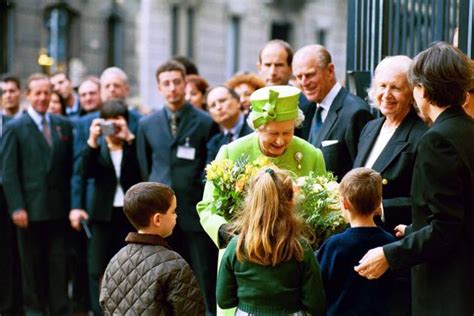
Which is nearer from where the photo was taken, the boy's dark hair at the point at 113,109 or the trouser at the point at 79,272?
the boy's dark hair at the point at 113,109

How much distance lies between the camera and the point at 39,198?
8688 mm

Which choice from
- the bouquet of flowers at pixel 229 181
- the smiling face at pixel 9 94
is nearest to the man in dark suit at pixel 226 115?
the smiling face at pixel 9 94

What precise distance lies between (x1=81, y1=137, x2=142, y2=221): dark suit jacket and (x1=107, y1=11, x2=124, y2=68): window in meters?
14.2

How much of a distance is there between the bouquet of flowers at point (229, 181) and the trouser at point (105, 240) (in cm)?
333

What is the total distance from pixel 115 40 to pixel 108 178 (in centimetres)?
1480

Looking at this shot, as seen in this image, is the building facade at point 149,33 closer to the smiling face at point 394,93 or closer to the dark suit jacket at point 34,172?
the dark suit jacket at point 34,172

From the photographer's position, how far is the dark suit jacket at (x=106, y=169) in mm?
8367

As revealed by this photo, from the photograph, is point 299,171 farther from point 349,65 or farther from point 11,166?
point 11,166

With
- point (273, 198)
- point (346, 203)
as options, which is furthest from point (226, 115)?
point (273, 198)

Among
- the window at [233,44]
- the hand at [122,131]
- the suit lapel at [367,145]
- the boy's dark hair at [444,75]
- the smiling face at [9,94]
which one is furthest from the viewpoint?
the window at [233,44]

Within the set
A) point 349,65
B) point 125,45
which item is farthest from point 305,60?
point 125,45

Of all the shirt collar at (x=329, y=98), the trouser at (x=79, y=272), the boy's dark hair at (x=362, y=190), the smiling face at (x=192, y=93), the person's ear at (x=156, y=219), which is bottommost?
the trouser at (x=79, y=272)

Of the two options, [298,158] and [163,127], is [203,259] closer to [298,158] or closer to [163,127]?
[163,127]

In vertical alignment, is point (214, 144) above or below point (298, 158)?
below
